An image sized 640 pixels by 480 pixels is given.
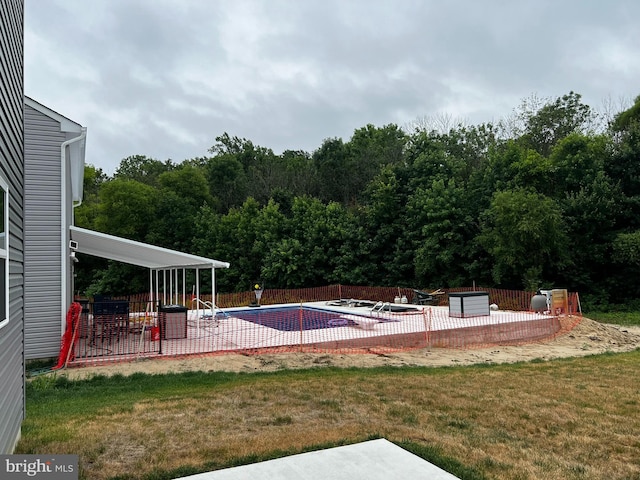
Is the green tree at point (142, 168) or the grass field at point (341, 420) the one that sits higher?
the green tree at point (142, 168)

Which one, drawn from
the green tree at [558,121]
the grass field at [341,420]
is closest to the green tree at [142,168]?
the green tree at [558,121]

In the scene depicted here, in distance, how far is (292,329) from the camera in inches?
551

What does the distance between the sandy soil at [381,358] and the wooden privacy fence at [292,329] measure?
558mm

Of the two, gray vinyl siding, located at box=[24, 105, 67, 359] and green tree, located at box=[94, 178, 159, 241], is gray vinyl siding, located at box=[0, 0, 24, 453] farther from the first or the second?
green tree, located at box=[94, 178, 159, 241]

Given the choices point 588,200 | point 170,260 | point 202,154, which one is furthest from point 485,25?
point 202,154

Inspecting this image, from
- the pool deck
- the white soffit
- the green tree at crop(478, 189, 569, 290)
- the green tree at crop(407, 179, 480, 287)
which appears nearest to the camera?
the pool deck

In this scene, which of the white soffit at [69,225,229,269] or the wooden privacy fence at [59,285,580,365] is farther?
the white soffit at [69,225,229,269]

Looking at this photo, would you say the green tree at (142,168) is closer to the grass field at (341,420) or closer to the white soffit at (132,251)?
the white soffit at (132,251)

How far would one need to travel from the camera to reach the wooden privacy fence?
10.4 metres

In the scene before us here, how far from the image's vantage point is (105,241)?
1153cm

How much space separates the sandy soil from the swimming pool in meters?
3.52

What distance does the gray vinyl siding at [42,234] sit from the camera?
A: 9398mm

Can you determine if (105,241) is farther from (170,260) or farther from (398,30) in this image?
(398,30)

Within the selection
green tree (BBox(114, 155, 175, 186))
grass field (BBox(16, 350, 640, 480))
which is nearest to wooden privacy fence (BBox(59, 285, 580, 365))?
grass field (BBox(16, 350, 640, 480))
